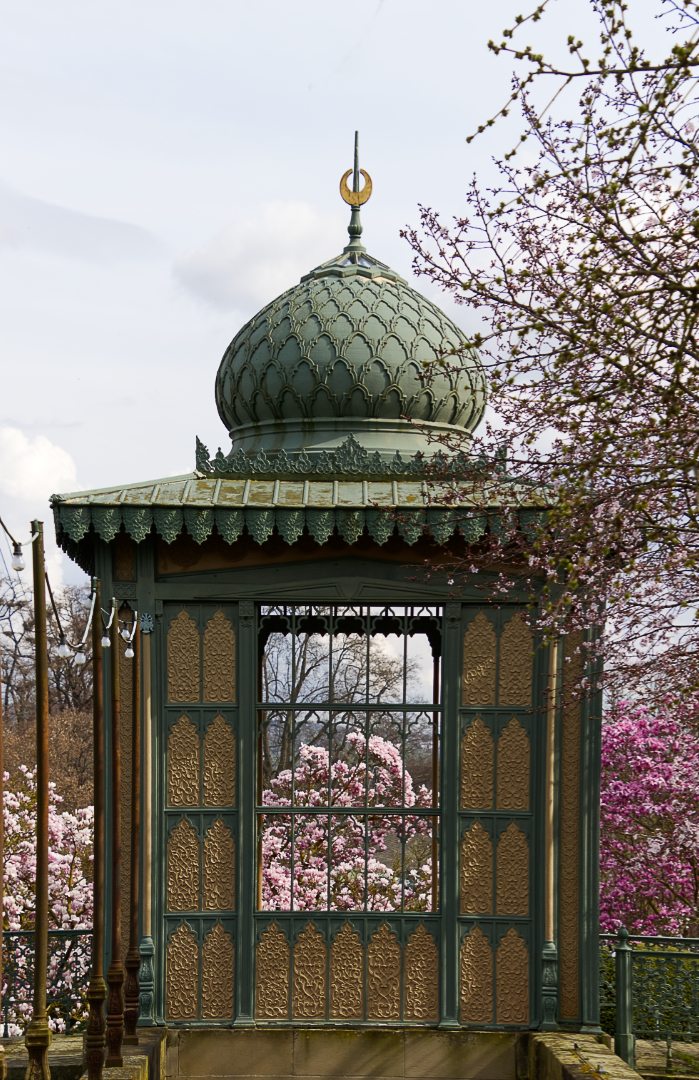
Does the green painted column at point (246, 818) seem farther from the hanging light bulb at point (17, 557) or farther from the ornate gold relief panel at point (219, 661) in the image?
the hanging light bulb at point (17, 557)

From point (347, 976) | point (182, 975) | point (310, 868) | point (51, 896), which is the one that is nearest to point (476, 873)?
point (347, 976)

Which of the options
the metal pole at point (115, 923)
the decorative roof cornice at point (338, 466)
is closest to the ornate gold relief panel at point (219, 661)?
the metal pole at point (115, 923)

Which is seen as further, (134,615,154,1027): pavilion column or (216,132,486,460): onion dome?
(216,132,486,460): onion dome

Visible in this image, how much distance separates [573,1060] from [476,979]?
0.94 meters

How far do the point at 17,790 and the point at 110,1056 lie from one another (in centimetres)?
853

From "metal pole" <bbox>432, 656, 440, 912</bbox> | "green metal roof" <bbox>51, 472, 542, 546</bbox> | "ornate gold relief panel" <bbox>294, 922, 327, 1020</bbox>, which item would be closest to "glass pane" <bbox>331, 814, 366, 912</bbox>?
"metal pole" <bbox>432, 656, 440, 912</bbox>

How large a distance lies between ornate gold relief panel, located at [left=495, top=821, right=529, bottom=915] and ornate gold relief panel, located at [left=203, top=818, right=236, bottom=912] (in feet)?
5.89

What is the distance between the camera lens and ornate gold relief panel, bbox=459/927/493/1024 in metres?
7.66

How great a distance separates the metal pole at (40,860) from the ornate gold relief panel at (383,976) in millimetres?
3047

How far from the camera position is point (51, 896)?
12180 millimetres

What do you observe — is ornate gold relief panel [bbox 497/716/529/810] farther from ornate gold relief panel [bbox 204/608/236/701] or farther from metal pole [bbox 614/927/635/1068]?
ornate gold relief panel [bbox 204/608/236/701]

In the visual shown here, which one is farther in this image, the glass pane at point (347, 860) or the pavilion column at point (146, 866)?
the glass pane at point (347, 860)

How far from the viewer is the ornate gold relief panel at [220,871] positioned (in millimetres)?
7699

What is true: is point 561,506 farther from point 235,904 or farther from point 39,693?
point 235,904
